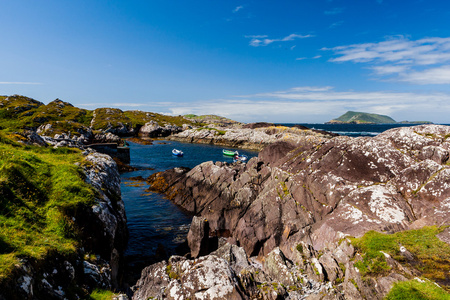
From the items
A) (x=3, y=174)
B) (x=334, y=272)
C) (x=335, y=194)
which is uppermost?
(x=3, y=174)

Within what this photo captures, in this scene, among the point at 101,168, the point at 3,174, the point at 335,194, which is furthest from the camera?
the point at 101,168

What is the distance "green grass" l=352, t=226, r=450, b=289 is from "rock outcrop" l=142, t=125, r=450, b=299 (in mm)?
551

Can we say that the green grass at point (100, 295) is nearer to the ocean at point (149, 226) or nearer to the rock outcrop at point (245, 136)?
the ocean at point (149, 226)

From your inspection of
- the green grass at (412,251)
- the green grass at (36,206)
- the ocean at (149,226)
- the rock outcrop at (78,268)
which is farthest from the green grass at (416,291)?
the ocean at (149,226)

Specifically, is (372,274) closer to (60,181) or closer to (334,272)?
(334,272)

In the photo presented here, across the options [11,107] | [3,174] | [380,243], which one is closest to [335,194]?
[380,243]

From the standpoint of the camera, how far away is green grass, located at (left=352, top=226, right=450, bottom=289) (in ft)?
37.9

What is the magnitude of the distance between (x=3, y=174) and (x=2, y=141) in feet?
39.7

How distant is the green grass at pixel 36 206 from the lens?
9461 millimetres

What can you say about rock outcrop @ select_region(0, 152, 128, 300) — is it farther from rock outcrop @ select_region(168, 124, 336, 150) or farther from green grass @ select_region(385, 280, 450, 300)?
rock outcrop @ select_region(168, 124, 336, 150)

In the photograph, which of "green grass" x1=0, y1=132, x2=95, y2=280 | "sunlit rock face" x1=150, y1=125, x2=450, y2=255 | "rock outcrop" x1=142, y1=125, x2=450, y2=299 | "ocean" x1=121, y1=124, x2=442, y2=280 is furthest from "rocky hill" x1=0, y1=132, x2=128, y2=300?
"sunlit rock face" x1=150, y1=125, x2=450, y2=255

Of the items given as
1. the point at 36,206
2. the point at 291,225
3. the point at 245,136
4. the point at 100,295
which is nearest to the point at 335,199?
the point at 291,225

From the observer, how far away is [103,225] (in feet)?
50.4

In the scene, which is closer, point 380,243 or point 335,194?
point 380,243
